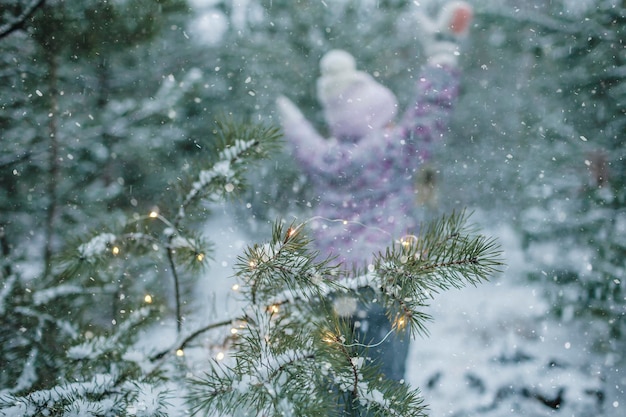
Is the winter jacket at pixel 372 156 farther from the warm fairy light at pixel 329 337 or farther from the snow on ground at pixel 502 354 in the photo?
the warm fairy light at pixel 329 337

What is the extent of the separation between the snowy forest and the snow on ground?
0.01 m

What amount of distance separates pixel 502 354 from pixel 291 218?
3.31 ft

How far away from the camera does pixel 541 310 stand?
2.12 m

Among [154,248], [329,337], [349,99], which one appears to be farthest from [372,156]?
[329,337]

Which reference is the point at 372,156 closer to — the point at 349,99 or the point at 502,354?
the point at 349,99

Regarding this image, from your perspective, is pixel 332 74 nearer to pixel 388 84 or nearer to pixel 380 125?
pixel 380 125

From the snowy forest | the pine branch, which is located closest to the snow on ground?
the snowy forest

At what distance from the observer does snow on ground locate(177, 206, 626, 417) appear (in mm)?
1653

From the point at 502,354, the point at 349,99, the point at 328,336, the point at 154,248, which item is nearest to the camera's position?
the point at 328,336

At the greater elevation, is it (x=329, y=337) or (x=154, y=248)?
(x=154, y=248)

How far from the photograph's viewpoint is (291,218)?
2.05 m

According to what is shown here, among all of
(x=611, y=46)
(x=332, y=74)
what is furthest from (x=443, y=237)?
(x=611, y=46)

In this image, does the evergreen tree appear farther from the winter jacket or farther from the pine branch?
the winter jacket

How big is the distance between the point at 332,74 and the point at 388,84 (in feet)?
3.73
